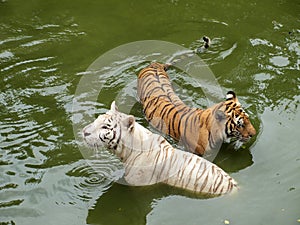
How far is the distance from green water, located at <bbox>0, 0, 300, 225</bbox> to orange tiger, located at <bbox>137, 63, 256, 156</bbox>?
21cm

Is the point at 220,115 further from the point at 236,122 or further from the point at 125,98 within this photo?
the point at 125,98

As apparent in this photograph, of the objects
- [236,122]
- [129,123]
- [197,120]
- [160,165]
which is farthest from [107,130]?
[236,122]

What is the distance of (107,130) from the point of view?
3578mm

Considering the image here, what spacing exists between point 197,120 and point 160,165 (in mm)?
613

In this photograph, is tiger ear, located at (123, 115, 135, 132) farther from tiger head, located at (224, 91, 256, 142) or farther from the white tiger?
tiger head, located at (224, 91, 256, 142)

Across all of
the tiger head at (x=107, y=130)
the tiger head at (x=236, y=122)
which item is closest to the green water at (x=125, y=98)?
the tiger head at (x=236, y=122)

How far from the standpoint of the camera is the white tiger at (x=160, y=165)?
3660mm

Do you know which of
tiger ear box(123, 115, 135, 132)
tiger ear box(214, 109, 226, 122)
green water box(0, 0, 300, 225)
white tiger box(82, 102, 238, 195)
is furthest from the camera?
tiger ear box(214, 109, 226, 122)

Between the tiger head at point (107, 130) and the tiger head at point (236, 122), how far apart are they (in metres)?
0.89

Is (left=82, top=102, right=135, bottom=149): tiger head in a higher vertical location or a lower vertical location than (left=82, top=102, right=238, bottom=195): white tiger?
higher

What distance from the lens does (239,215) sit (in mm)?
3697

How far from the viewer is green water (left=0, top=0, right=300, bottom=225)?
12.4 ft

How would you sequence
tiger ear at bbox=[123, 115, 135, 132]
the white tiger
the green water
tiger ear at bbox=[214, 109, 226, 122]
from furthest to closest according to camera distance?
tiger ear at bbox=[214, 109, 226, 122] < the green water < the white tiger < tiger ear at bbox=[123, 115, 135, 132]

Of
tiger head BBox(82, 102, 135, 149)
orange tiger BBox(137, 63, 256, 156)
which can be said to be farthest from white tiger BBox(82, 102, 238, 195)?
orange tiger BBox(137, 63, 256, 156)
